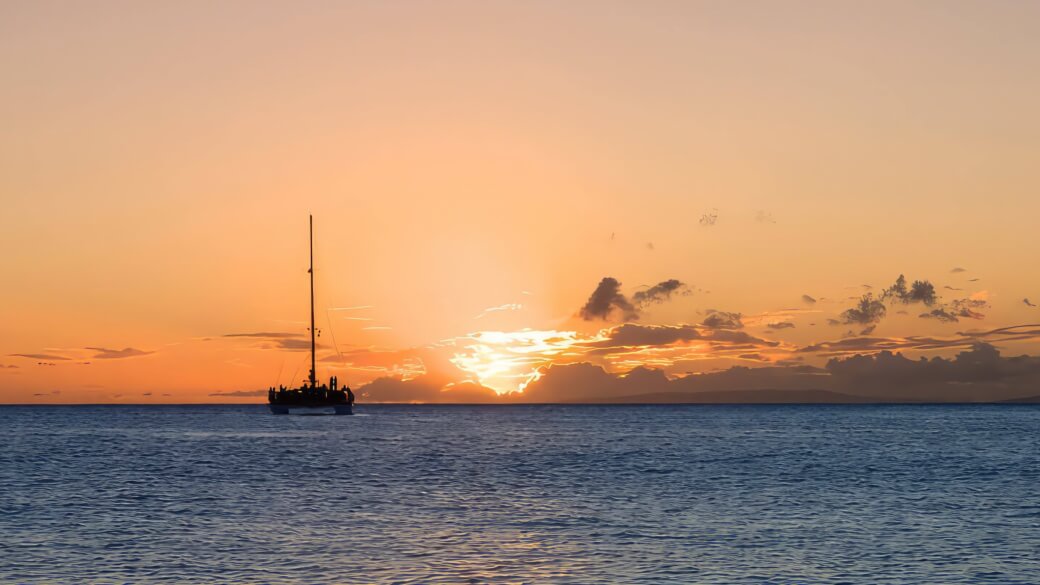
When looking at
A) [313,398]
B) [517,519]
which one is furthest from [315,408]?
[517,519]

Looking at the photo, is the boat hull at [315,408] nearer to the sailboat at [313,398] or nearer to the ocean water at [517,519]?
the sailboat at [313,398]

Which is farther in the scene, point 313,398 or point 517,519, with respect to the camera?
point 313,398

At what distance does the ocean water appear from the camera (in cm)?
3794

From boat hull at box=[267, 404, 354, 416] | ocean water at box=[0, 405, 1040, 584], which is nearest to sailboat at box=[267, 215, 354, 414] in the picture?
boat hull at box=[267, 404, 354, 416]

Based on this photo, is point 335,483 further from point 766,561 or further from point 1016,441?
point 1016,441

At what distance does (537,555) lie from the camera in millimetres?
41000

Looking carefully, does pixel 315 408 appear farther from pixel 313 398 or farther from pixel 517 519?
pixel 517 519

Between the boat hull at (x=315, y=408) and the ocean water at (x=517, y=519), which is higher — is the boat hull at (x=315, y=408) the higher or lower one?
the higher one

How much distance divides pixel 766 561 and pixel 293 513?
945 inches

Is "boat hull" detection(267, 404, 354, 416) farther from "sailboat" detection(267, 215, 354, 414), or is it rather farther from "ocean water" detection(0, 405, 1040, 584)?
"ocean water" detection(0, 405, 1040, 584)

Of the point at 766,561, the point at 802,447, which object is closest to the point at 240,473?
the point at 766,561

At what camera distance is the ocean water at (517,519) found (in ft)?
124

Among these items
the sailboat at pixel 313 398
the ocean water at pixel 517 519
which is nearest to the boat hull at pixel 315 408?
the sailboat at pixel 313 398

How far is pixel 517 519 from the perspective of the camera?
51.9 m
